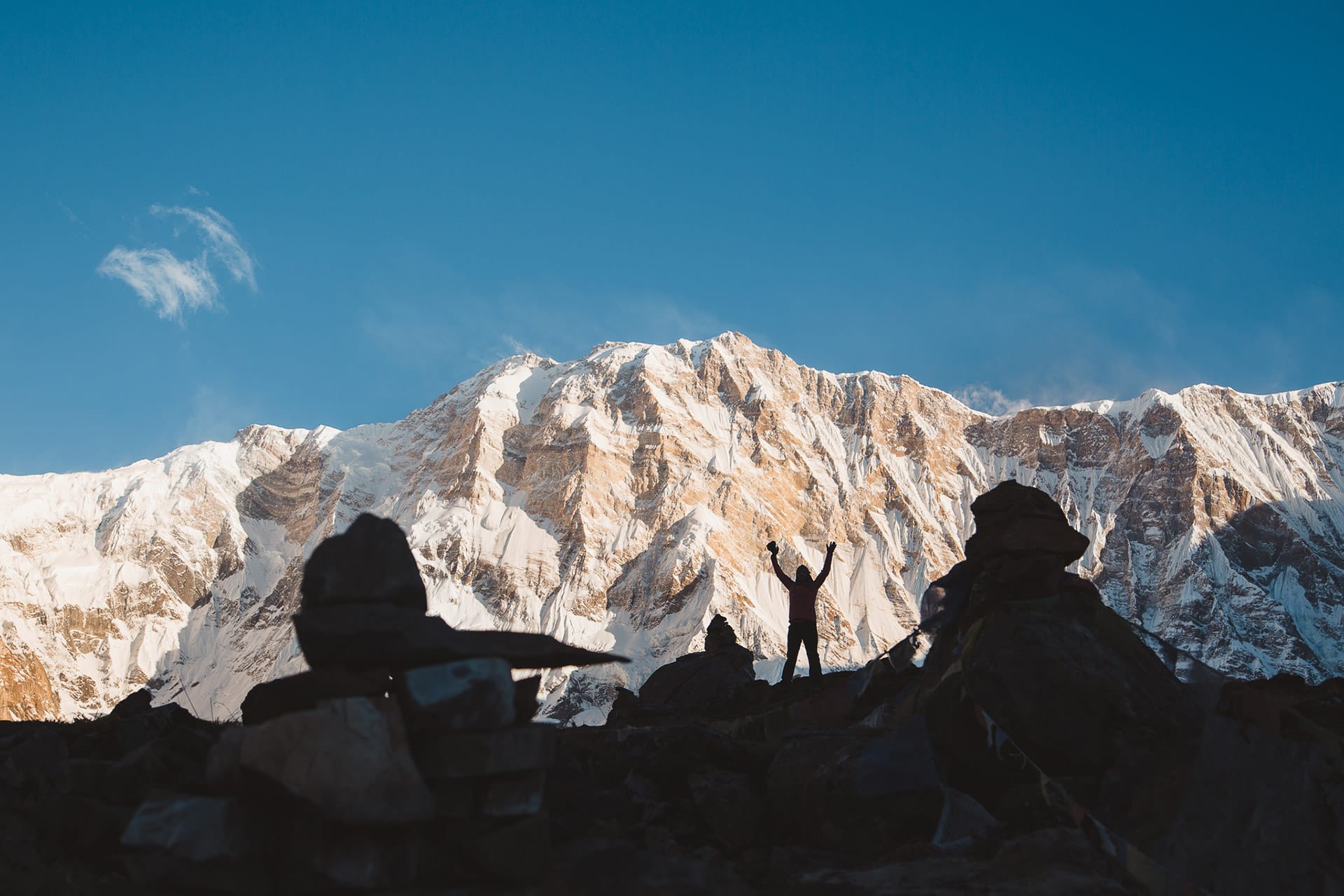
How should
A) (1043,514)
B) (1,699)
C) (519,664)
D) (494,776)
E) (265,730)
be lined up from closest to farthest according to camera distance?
(265,730)
(494,776)
(519,664)
(1043,514)
(1,699)

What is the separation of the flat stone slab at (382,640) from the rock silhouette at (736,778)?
0.06 ft

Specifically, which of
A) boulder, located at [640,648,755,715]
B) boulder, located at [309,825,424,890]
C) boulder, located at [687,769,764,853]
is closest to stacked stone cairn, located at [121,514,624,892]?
boulder, located at [309,825,424,890]

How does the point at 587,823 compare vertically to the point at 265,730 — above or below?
below

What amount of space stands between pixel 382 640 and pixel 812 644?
445 inches

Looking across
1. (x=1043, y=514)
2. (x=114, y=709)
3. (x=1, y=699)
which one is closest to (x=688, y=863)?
(x=1043, y=514)

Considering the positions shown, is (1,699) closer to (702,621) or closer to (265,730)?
(702,621)

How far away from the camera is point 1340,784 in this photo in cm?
650

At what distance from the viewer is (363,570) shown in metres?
6.22

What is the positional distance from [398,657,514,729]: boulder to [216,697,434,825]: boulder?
249mm

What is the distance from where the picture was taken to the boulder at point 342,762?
538 centimetres

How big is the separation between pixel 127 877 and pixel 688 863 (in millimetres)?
3368

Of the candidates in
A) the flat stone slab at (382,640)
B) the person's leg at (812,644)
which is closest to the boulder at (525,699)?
the flat stone slab at (382,640)

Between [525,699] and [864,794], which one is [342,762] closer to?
[525,699]

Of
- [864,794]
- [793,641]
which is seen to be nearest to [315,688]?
[864,794]
